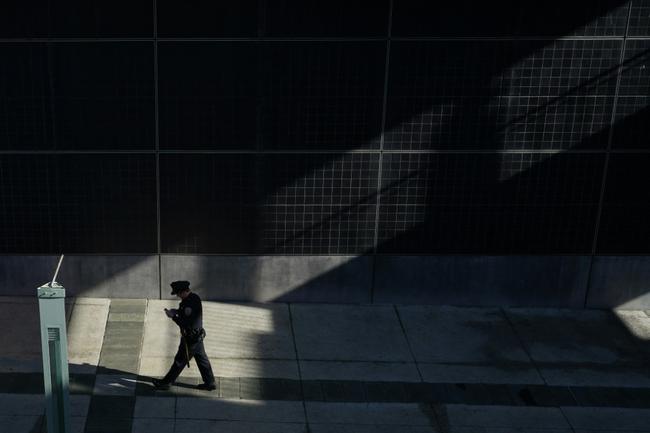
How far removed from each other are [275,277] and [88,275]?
Result: 283 cm

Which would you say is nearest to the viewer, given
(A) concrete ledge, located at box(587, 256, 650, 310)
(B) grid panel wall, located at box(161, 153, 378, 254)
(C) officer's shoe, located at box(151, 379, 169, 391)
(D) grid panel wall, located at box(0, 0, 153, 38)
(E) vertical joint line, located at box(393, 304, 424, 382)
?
(C) officer's shoe, located at box(151, 379, 169, 391)

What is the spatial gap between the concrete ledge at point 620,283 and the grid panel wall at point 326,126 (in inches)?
14.0

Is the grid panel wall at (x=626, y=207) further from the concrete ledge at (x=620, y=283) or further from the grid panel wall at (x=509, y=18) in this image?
the grid panel wall at (x=509, y=18)

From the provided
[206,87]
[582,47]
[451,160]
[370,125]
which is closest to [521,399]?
[451,160]

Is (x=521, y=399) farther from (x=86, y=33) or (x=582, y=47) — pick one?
(x=86, y=33)

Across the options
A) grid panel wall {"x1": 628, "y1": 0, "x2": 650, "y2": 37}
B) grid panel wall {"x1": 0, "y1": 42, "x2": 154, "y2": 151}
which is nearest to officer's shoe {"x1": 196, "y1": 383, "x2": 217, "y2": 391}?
grid panel wall {"x1": 0, "y1": 42, "x2": 154, "y2": 151}

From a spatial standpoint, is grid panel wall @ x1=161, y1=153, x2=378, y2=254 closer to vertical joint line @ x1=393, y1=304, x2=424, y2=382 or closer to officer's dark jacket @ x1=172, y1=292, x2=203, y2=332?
vertical joint line @ x1=393, y1=304, x2=424, y2=382

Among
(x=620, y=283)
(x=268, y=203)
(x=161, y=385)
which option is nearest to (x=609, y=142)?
(x=620, y=283)

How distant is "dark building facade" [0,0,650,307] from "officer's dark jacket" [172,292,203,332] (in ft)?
8.42

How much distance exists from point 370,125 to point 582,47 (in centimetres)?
322

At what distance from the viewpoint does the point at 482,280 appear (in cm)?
1190

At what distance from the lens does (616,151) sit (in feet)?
37.2

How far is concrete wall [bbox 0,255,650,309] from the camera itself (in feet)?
37.8

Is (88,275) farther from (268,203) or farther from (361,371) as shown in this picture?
(361,371)
